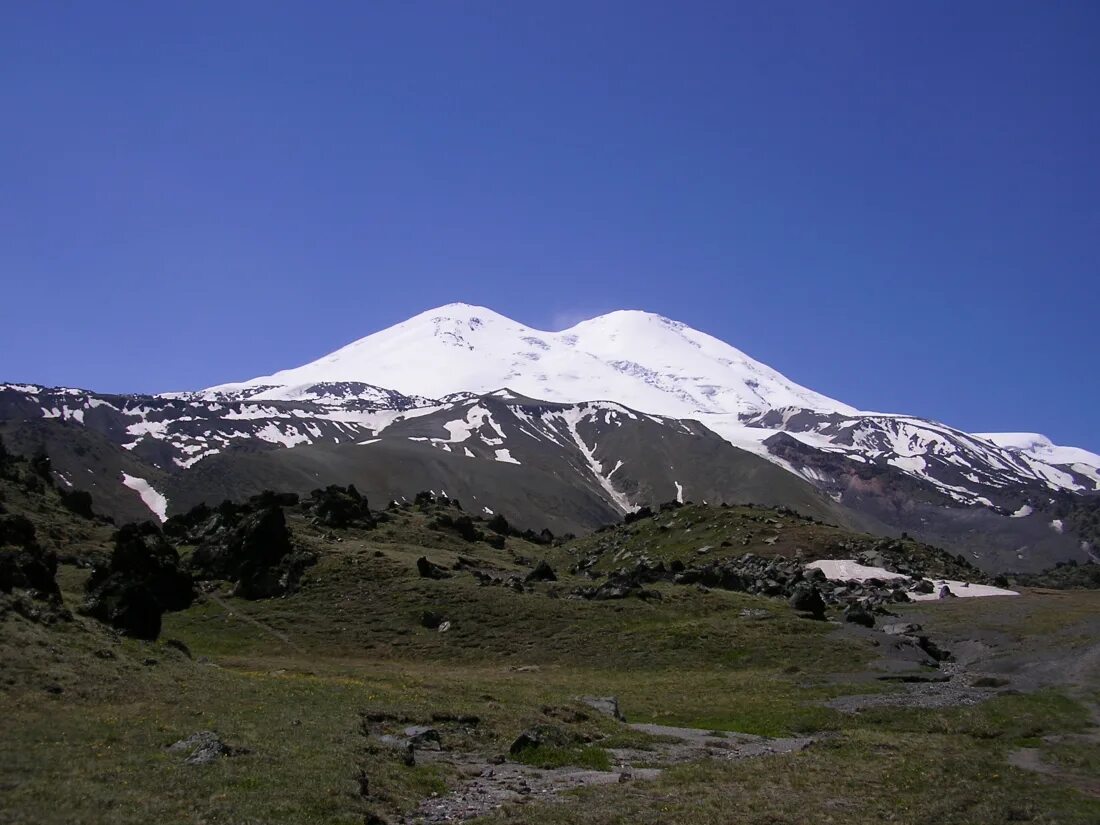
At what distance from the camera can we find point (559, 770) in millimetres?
24969

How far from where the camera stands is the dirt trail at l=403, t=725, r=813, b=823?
20516 millimetres

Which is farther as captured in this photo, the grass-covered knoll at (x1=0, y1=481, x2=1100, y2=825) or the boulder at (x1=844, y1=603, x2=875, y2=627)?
the boulder at (x1=844, y1=603, x2=875, y2=627)

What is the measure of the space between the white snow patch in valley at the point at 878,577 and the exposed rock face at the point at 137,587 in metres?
67.5

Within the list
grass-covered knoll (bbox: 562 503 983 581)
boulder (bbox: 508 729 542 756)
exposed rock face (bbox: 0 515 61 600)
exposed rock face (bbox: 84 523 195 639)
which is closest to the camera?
boulder (bbox: 508 729 542 756)

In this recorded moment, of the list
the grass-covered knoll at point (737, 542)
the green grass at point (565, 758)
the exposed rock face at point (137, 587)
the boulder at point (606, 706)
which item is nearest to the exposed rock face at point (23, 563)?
the exposed rock face at point (137, 587)

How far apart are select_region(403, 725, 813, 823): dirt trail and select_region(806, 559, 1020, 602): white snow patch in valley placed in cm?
6730

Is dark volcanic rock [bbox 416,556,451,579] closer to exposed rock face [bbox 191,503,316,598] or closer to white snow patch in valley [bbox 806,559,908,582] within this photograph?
exposed rock face [bbox 191,503,316,598]

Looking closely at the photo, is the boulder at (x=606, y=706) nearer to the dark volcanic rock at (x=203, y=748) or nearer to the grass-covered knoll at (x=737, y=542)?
the dark volcanic rock at (x=203, y=748)

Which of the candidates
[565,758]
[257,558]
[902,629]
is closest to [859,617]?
[902,629]

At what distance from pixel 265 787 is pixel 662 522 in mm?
121176

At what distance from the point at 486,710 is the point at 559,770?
359 inches

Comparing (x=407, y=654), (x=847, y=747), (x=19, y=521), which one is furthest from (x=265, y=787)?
(x=407, y=654)

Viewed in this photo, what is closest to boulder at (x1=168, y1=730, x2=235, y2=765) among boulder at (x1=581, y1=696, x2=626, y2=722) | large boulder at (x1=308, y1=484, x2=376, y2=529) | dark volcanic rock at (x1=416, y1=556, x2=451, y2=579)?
boulder at (x1=581, y1=696, x2=626, y2=722)

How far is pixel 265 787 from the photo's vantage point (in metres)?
19.4
